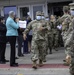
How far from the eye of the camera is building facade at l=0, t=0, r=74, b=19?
1734cm

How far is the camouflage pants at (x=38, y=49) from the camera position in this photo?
368 inches

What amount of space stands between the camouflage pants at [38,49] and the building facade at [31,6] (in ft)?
25.7

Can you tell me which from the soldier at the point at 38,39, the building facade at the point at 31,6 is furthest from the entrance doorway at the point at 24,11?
the soldier at the point at 38,39

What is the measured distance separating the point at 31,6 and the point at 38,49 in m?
8.31

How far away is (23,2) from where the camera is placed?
1741 centimetres

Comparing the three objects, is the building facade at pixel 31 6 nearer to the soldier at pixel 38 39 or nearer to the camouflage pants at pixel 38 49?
the soldier at pixel 38 39

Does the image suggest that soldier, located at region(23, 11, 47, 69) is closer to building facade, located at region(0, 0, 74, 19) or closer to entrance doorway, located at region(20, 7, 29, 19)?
building facade, located at region(0, 0, 74, 19)

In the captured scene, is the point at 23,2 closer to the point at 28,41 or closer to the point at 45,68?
the point at 28,41

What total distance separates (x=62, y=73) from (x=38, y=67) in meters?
0.98

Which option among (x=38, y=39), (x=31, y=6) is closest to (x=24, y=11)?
(x=31, y=6)

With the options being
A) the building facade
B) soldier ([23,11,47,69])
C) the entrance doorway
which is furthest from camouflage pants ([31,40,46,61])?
the entrance doorway

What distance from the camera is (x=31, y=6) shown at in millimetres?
17531

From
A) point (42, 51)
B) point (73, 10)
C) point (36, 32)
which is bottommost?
point (42, 51)

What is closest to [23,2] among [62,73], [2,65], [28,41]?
[28,41]
